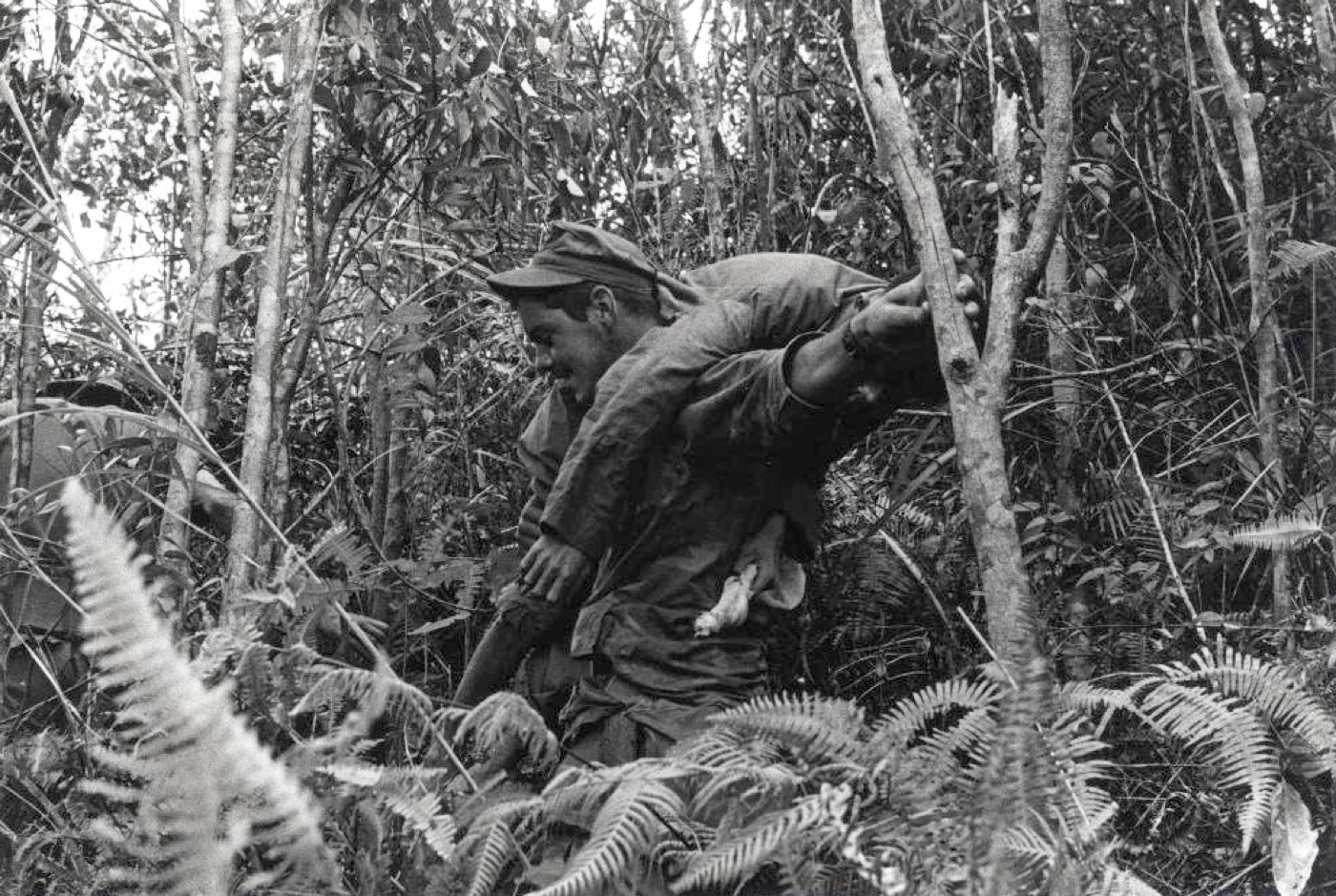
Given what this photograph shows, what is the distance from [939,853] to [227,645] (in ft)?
2.91

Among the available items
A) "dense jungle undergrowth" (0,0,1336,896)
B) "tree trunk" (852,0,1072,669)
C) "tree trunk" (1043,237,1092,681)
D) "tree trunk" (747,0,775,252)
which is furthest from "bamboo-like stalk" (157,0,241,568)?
"tree trunk" (1043,237,1092,681)

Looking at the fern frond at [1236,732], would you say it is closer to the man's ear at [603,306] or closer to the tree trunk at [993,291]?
the tree trunk at [993,291]

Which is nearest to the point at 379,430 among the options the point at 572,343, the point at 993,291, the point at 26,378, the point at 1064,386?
the point at 26,378

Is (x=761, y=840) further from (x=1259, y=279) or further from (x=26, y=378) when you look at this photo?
(x=26, y=378)

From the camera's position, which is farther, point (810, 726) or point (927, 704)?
point (927, 704)

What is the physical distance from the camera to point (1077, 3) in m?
4.89

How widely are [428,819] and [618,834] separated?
178 millimetres

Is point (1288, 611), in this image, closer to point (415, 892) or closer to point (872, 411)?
point (872, 411)

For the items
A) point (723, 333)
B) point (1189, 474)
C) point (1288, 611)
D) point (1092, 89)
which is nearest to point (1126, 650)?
point (1288, 611)

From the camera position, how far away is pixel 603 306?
10.7ft

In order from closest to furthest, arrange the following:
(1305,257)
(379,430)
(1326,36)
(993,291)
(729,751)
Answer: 1. (729,751)
2. (993,291)
3. (1305,257)
4. (1326,36)
5. (379,430)

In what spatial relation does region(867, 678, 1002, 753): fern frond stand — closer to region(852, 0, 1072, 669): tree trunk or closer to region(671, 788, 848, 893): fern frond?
region(671, 788, 848, 893): fern frond

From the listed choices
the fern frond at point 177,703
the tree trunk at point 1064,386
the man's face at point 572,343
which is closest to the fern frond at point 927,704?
the fern frond at point 177,703

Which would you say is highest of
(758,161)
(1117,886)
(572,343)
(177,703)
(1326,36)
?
(1326,36)
